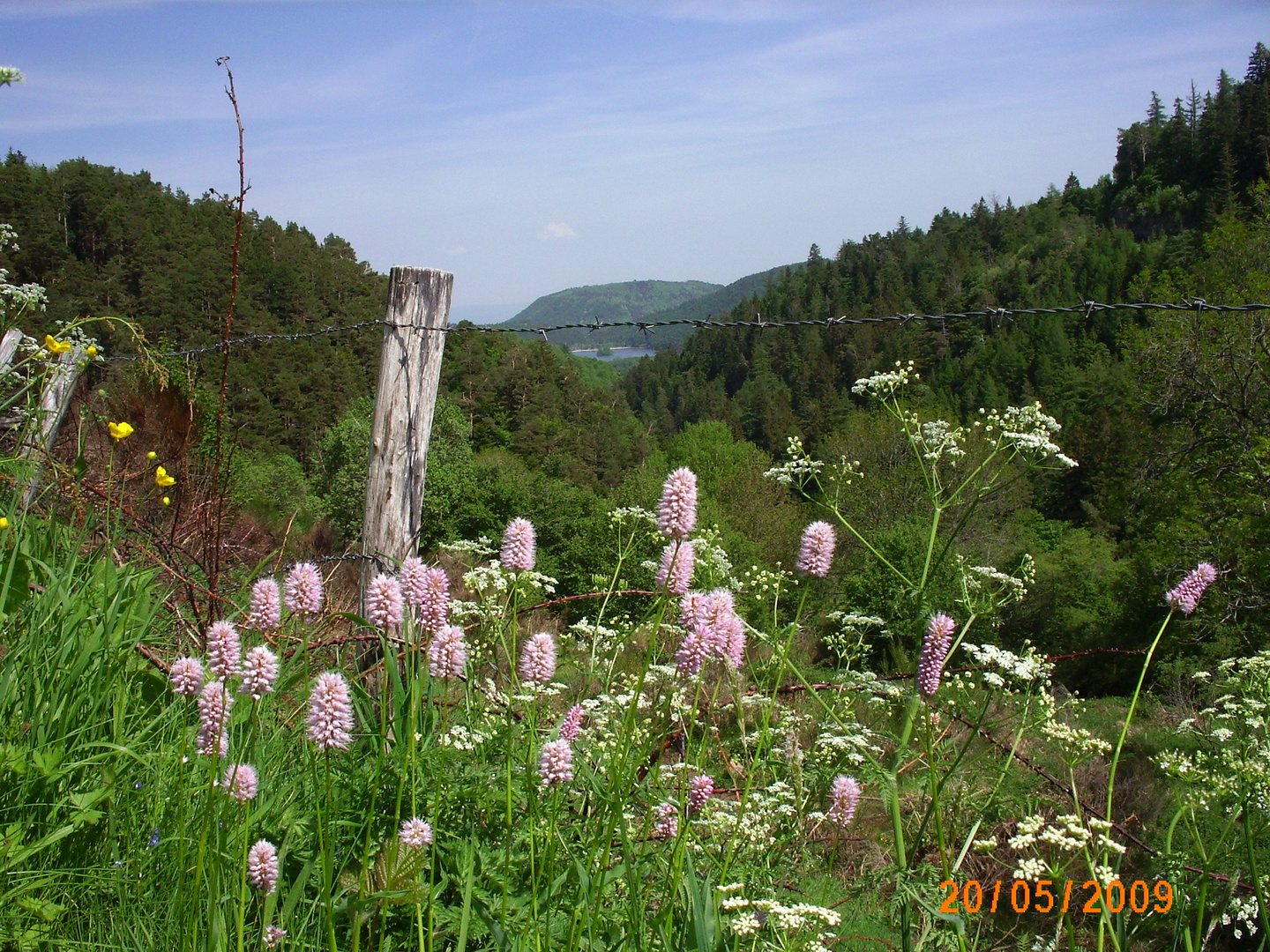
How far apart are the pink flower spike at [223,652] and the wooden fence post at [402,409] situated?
1735mm

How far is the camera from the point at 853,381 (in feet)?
215

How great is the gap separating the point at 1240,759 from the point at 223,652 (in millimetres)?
2426

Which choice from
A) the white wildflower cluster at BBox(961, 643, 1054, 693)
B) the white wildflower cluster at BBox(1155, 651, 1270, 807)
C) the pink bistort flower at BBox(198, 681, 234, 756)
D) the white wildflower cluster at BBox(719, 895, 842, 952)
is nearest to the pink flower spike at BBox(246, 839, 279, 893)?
the pink bistort flower at BBox(198, 681, 234, 756)

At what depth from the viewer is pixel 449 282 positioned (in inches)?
135

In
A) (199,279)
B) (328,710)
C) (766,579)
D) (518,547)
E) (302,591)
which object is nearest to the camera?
(328,710)

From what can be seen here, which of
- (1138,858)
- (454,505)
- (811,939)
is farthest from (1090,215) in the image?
(811,939)

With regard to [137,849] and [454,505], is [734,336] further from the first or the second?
[137,849]

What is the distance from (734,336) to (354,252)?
44.4m

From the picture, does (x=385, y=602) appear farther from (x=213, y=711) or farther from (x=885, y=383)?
(x=885, y=383)

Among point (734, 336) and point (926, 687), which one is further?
point (734, 336)

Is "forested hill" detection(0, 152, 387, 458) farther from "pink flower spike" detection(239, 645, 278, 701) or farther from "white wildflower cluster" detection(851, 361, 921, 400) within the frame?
"pink flower spike" detection(239, 645, 278, 701)

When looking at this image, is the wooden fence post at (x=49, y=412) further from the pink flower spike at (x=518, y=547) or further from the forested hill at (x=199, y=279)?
the forested hill at (x=199, y=279)

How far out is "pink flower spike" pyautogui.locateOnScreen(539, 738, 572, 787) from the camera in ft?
5.86

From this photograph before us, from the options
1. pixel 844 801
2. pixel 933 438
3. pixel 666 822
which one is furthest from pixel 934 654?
pixel 933 438
